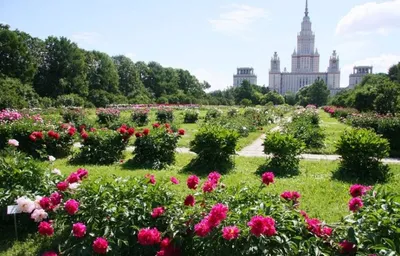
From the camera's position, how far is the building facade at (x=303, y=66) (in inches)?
5709

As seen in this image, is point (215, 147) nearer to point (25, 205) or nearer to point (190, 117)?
point (25, 205)

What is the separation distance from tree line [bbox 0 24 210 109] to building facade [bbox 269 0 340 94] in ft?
268

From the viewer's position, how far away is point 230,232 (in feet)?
8.79

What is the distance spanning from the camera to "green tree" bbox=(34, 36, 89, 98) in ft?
161

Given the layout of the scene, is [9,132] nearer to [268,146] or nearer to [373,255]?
[268,146]

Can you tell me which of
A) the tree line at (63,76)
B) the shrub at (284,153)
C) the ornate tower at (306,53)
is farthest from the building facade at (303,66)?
the shrub at (284,153)

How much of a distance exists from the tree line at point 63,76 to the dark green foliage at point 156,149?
22371 millimetres

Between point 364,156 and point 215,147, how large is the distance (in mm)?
3151

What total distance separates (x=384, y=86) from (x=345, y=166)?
2185cm

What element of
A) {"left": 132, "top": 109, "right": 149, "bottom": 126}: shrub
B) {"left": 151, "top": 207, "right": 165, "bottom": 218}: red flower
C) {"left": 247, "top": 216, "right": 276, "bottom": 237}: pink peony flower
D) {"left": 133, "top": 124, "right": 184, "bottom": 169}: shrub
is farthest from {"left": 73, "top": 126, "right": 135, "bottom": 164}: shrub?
{"left": 132, "top": 109, "right": 149, "bottom": 126}: shrub

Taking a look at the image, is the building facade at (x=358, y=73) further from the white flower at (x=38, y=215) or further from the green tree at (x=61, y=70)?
the white flower at (x=38, y=215)

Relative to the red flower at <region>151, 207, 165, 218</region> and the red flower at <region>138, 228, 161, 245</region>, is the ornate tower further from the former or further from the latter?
the red flower at <region>138, 228, 161, 245</region>

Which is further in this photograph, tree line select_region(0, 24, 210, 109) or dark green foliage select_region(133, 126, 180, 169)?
tree line select_region(0, 24, 210, 109)

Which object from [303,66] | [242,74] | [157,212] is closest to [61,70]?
[157,212]
